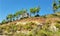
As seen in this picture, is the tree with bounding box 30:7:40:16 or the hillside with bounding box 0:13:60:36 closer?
the hillside with bounding box 0:13:60:36

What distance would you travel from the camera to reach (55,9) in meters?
50.3

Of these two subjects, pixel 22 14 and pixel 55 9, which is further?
pixel 22 14

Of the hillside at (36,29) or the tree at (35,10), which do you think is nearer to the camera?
the hillside at (36,29)

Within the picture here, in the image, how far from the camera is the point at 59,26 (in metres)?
28.4

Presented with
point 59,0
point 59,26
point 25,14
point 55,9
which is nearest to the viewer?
point 59,26

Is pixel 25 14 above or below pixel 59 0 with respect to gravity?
below

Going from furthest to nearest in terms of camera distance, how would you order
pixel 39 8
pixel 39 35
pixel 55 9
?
pixel 39 8, pixel 55 9, pixel 39 35

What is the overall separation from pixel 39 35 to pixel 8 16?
142ft

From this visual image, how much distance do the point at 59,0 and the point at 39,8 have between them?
9496 millimetres

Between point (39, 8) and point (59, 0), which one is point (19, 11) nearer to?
point (39, 8)

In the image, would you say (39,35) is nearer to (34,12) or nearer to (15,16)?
(34,12)

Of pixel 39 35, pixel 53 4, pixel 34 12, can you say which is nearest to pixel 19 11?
pixel 34 12

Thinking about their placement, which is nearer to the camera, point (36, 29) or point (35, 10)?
point (36, 29)

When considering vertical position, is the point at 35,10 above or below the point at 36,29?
above
